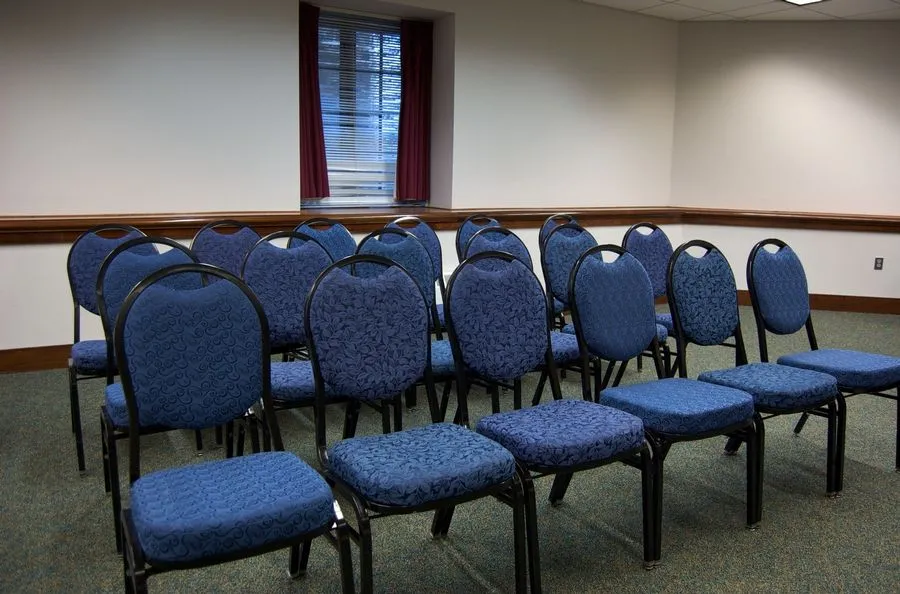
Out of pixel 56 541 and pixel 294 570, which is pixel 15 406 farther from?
pixel 294 570

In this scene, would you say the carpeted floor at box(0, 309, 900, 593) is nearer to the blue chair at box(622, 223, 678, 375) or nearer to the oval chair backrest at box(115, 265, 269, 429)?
the oval chair backrest at box(115, 265, 269, 429)

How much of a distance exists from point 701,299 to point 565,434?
1284 mm

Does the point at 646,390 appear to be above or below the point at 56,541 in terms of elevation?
above

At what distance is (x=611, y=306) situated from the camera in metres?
2.89

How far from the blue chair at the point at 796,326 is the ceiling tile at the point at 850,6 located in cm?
412

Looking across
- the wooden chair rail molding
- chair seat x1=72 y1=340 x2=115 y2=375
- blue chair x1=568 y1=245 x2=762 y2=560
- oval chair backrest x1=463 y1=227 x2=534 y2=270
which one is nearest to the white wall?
the wooden chair rail molding

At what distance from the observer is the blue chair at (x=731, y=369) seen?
2.84 metres

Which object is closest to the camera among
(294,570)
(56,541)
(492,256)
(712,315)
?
(294,570)

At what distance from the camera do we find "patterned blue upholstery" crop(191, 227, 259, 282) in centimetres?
386

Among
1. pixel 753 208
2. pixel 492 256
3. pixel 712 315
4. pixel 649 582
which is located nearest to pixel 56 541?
pixel 492 256

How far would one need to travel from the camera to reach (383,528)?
8.63 feet

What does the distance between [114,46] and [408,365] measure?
367 centimetres

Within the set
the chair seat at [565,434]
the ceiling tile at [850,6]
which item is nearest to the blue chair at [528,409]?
the chair seat at [565,434]

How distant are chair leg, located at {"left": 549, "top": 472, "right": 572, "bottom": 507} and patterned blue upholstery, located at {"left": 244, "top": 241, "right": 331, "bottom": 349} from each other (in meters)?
1.18
